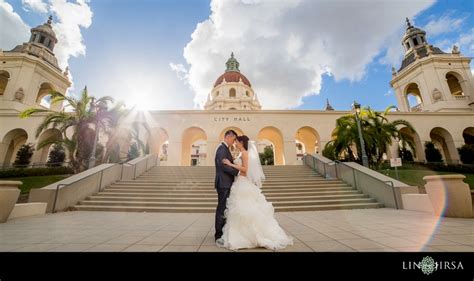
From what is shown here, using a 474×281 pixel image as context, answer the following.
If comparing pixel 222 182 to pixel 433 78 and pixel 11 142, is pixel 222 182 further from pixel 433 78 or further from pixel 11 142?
pixel 433 78

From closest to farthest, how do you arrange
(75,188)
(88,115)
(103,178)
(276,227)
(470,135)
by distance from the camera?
(276,227)
(75,188)
(103,178)
(88,115)
(470,135)

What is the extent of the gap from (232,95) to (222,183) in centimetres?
3889

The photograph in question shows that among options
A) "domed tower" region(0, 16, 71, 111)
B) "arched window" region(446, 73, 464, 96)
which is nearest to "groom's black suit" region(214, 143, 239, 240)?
"domed tower" region(0, 16, 71, 111)

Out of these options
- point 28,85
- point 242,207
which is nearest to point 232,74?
point 28,85

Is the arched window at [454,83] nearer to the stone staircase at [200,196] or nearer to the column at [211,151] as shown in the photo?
the stone staircase at [200,196]

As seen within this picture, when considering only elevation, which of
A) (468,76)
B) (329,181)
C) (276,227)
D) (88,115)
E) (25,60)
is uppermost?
(25,60)

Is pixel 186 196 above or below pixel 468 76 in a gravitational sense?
below

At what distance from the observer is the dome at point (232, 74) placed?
43156 mm

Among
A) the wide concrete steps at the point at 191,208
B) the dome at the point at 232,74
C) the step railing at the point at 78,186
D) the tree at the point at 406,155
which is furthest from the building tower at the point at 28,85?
the tree at the point at 406,155

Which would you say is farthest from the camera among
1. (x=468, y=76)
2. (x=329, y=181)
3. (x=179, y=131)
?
(x=468, y=76)
